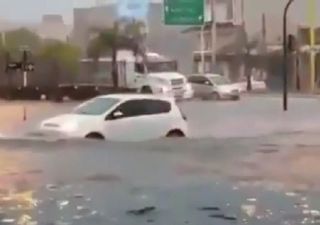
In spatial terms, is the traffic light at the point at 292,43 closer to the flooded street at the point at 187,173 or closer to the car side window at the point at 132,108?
the flooded street at the point at 187,173

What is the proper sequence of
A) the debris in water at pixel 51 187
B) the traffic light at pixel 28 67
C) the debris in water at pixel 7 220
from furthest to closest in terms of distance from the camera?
the traffic light at pixel 28 67, the debris in water at pixel 51 187, the debris in water at pixel 7 220

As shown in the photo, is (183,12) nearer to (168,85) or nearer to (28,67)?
(168,85)

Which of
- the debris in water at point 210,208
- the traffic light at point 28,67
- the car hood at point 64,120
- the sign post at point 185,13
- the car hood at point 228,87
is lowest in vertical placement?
the debris in water at point 210,208

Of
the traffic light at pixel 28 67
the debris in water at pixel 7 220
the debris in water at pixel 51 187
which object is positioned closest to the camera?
the debris in water at pixel 7 220

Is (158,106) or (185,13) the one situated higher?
(185,13)

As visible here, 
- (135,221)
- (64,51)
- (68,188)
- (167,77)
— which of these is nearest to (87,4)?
(64,51)

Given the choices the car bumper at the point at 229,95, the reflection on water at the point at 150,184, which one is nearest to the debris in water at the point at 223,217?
the reflection on water at the point at 150,184

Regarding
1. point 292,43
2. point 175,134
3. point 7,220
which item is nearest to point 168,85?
point 175,134
